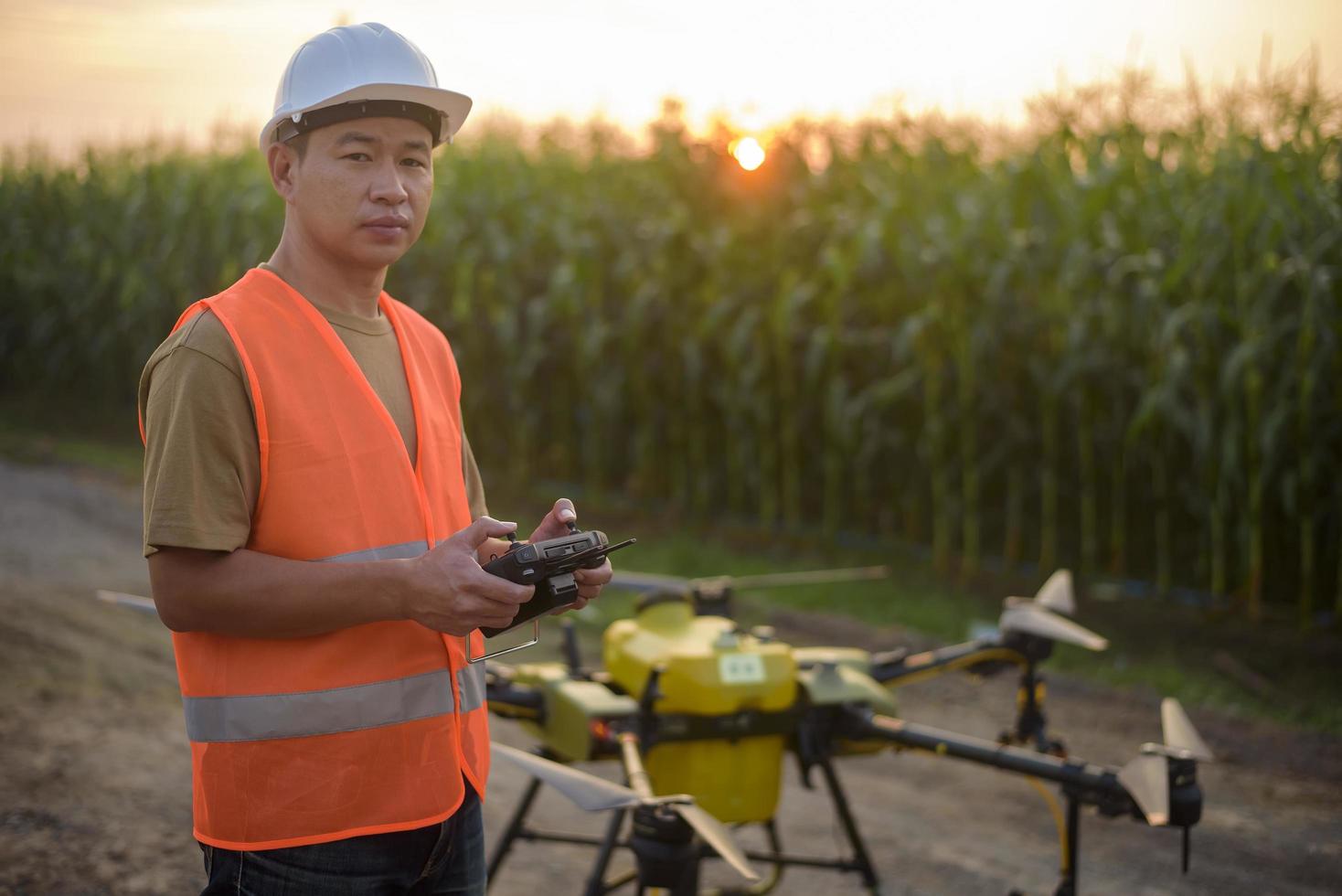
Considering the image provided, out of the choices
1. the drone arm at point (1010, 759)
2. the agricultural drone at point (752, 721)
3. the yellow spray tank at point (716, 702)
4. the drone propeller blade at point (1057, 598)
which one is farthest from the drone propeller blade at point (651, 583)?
the drone propeller blade at point (1057, 598)

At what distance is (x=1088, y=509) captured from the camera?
6.58 metres

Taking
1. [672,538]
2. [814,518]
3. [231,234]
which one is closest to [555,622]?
[672,538]

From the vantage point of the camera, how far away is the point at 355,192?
1681 millimetres

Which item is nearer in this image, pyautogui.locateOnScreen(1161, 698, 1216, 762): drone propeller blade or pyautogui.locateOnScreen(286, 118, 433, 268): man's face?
pyautogui.locateOnScreen(286, 118, 433, 268): man's face

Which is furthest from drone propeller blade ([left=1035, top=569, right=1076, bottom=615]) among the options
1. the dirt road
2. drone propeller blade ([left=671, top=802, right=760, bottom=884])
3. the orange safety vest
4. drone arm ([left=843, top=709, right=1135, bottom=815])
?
the orange safety vest

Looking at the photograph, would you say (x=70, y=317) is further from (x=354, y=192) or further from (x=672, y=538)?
(x=354, y=192)

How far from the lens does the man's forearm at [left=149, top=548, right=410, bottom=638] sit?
1501 millimetres

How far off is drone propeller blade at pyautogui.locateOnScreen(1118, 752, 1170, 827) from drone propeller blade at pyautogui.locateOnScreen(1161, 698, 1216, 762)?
4.9 inches

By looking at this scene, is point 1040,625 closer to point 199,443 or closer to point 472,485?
point 472,485

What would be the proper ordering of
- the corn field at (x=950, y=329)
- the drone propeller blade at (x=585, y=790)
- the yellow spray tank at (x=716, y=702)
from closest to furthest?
1. the drone propeller blade at (x=585, y=790)
2. the yellow spray tank at (x=716, y=702)
3. the corn field at (x=950, y=329)

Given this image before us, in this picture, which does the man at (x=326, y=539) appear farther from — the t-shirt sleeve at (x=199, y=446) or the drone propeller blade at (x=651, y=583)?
the drone propeller blade at (x=651, y=583)

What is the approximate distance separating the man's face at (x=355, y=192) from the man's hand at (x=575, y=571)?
435mm

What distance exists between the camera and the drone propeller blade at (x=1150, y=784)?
95.3 inches

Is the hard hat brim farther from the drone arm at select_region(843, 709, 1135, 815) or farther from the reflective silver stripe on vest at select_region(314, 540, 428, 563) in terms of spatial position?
the drone arm at select_region(843, 709, 1135, 815)
